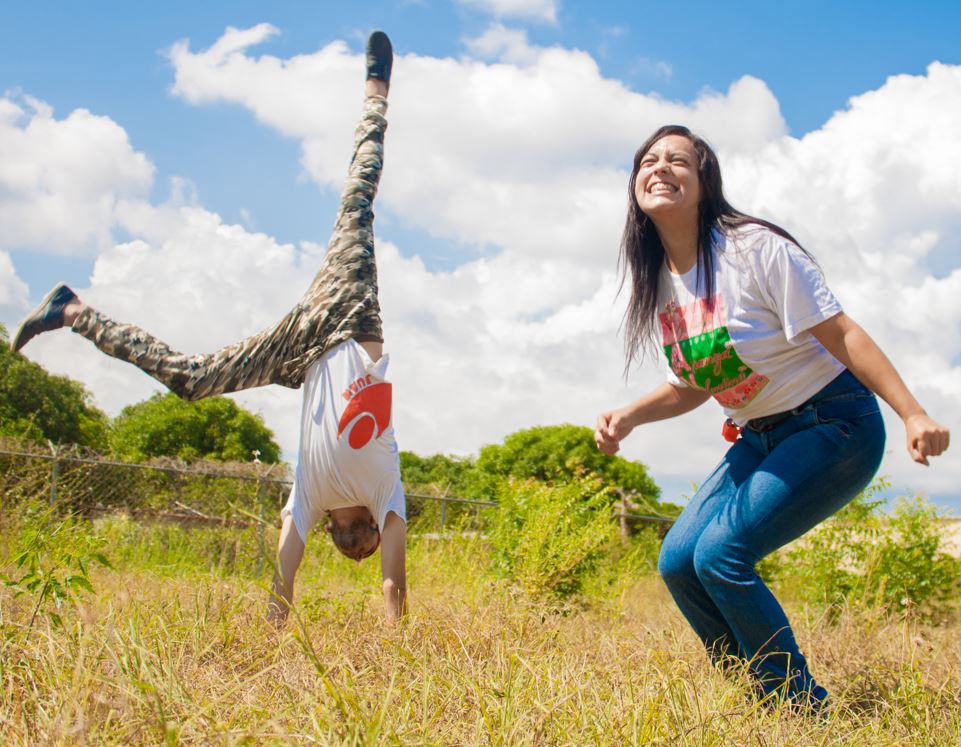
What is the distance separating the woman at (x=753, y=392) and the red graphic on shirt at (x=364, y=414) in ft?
3.64

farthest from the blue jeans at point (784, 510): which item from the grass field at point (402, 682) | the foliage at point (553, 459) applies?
the foliage at point (553, 459)

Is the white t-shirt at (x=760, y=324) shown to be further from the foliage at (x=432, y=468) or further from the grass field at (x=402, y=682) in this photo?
the foliage at (x=432, y=468)

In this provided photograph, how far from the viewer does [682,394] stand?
11.3 ft

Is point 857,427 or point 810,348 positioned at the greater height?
point 810,348

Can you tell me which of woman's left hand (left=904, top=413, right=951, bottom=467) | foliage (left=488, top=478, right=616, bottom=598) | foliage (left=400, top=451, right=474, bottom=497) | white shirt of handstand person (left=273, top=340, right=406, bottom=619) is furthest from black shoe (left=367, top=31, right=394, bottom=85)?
foliage (left=400, top=451, right=474, bottom=497)

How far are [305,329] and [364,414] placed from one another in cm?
58

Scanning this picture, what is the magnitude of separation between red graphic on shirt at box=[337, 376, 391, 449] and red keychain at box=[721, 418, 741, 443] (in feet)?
4.93

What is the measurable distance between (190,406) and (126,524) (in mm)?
9464

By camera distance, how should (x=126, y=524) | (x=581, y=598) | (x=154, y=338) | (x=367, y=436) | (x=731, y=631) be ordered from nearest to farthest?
(x=731, y=631) → (x=367, y=436) → (x=154, y=338) → (x=581, y=598) → (x=126, y=524)

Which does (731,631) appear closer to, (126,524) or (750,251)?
(750,251)

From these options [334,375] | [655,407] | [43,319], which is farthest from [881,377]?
[43,319]

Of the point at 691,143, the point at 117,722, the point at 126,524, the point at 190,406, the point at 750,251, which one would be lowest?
the point at 117,722

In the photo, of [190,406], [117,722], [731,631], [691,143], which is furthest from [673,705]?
[190,406]

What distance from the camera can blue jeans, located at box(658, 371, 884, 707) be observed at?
2.84m
